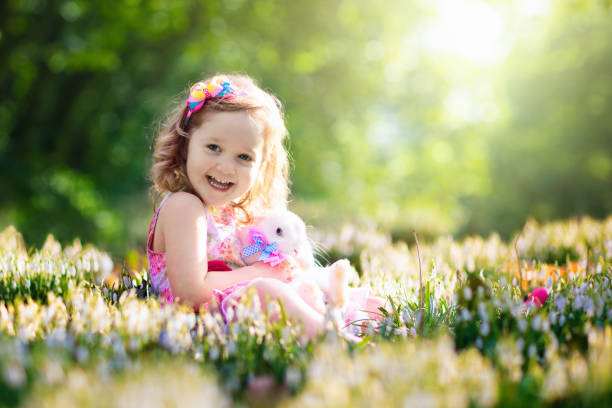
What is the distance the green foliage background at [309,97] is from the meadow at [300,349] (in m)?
3.58

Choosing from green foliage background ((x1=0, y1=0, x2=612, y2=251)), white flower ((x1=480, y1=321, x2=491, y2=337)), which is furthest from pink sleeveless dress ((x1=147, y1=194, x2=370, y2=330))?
green foliage background ((x1=0, y1=0, x2=612, y2=251))

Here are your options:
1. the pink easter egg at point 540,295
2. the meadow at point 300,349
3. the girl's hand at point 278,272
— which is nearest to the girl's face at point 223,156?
the girl's hand at point 278,272

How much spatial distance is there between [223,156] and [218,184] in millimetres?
200

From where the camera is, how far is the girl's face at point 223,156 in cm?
345

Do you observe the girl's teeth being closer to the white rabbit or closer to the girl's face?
the girl's face

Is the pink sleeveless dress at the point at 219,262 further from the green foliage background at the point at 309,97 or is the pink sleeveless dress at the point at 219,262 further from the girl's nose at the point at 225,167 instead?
the green foliage background at the point at 309,97

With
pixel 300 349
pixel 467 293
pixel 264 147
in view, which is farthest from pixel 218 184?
pixel 467 293

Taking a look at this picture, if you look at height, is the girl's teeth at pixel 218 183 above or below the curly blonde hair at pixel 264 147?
below

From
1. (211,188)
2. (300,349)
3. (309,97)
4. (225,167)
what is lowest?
(300,349)

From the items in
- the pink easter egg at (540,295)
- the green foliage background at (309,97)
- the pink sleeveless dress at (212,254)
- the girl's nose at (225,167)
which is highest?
the green foliage background at (309,97)

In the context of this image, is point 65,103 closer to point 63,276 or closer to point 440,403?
point 63,276

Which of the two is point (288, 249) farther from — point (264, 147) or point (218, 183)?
point (264, 147)

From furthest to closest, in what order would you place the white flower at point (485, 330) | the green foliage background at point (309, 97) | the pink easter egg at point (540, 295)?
1. the green foliage background at point (309, 97)
2. the pink easter egg at point (540, 295)
3. the white flower at point (485, 330)

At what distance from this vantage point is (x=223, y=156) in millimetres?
3449
